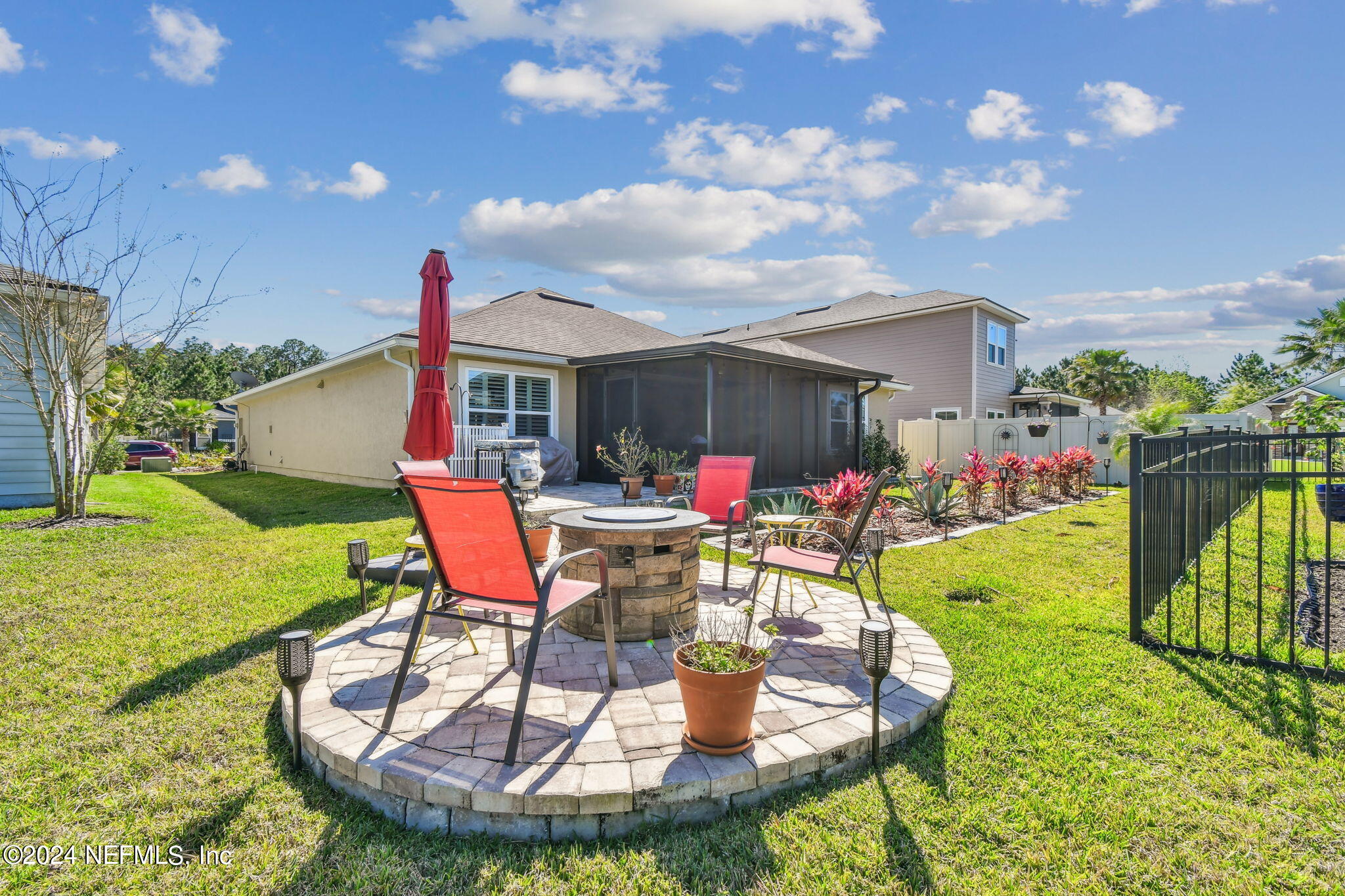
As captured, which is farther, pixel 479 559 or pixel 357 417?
pixel 357 417

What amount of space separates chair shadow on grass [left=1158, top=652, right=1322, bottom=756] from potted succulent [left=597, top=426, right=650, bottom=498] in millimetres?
6865

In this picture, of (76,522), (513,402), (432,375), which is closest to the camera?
(432,375)

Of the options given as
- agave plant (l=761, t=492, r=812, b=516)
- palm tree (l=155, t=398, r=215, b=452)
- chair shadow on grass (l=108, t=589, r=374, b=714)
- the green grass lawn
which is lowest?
the green grass lawn

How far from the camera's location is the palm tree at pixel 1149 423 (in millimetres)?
13672

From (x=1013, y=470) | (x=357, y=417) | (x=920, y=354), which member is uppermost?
(x=920, y=354)

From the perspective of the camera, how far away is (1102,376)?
29.2 meters

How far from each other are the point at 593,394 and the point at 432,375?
6827 mm

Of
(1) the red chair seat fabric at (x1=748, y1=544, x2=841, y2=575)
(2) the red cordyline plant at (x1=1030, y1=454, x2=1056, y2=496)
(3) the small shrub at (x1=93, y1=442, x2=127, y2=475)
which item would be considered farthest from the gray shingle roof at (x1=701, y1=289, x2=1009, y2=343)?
(3) the small shrub at (x1=93, y1=442, x2=127, y2=475)

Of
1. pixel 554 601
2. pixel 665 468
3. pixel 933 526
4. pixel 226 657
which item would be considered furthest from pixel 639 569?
pixel 665 468

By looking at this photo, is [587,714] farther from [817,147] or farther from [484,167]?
[484,167]

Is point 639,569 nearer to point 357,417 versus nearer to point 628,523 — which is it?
point 628,523

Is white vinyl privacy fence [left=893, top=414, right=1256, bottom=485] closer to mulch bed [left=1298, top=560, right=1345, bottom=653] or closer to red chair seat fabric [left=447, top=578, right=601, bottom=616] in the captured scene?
mulch bed [left=1298, top=560, right=1345, bottom=653]

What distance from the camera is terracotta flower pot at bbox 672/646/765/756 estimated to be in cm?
213

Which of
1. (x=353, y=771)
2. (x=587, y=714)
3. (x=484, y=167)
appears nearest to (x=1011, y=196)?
(x=484, y=167)
